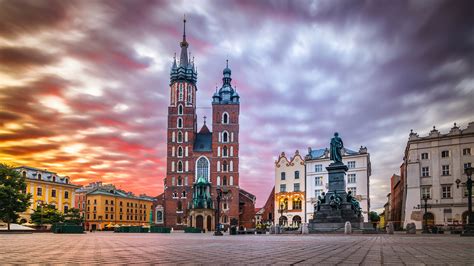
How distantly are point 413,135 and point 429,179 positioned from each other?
6770 millimetres

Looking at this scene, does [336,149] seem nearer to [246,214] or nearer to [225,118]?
[225,118]

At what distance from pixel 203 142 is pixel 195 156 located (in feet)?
16.7

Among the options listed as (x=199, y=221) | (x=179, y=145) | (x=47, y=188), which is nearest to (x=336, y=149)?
(x=199, y=221)

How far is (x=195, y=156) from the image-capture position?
98500 millimetres

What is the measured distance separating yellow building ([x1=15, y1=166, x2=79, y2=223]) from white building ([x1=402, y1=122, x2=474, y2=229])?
63.9 meters

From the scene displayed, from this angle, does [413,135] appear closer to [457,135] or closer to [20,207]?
[457,135]

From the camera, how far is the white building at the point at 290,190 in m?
81.1

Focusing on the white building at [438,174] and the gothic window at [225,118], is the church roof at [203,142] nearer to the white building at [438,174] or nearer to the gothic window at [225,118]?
the gothic window at [225,118]

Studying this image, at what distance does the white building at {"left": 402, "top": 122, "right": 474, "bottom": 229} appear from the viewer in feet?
184

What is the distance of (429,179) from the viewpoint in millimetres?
59500

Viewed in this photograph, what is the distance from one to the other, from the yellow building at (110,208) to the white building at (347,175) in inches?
1996

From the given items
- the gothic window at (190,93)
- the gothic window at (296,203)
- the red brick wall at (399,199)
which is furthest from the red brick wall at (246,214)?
the red brick wall at (399,199)

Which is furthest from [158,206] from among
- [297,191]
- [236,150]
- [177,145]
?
[297,191]

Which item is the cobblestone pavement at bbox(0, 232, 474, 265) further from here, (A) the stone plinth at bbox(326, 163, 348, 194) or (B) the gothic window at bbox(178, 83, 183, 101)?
(B) the gothic window at bbox(178, 83, 183, 101)
